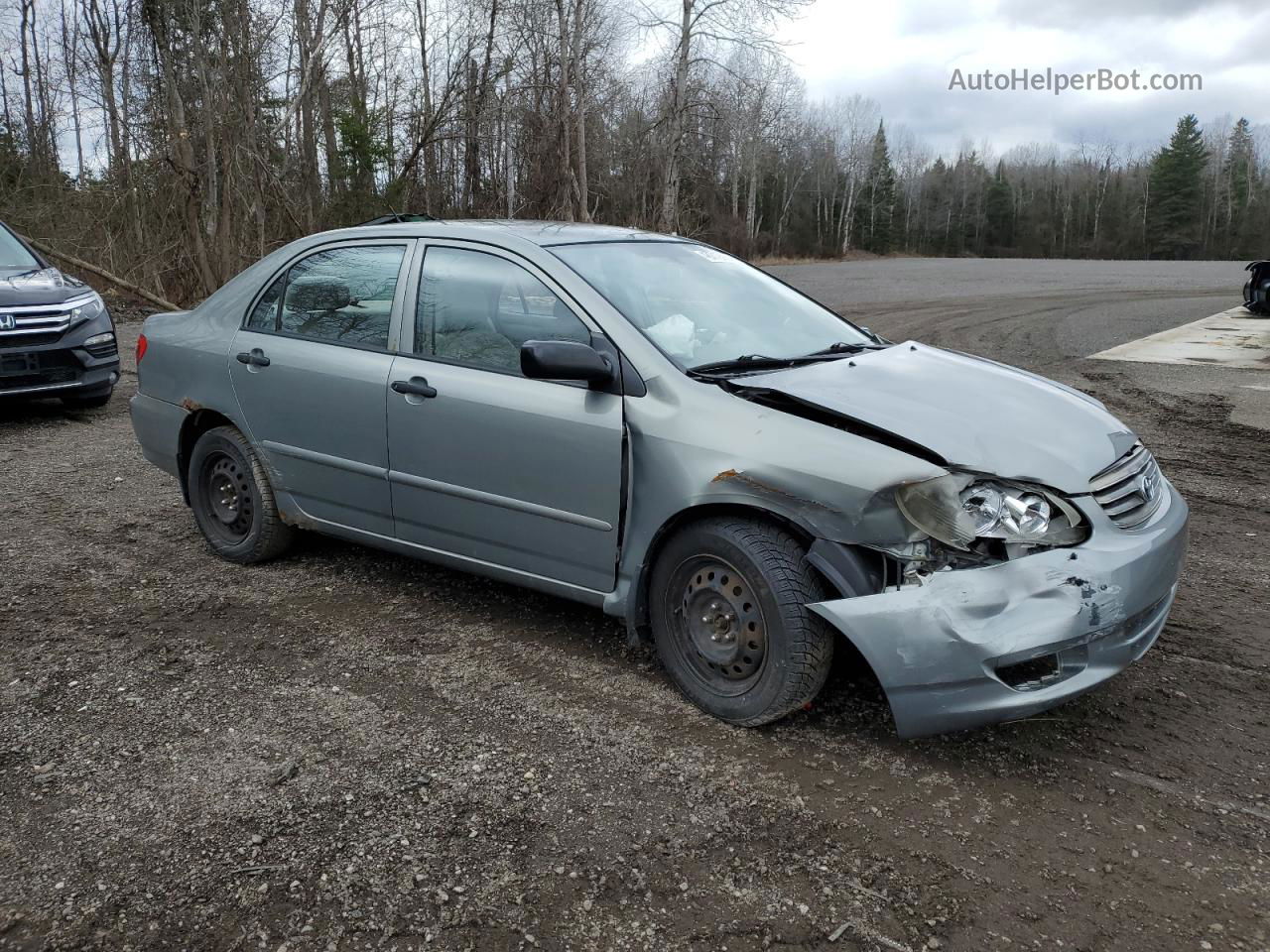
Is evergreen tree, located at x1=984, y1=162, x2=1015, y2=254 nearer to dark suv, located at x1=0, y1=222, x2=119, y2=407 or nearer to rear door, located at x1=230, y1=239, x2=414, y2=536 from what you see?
dark suv, located at x1=0, y1=222, x2=119, y2=407

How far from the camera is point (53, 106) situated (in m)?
27.5

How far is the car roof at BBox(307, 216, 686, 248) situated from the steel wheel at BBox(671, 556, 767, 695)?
147 centimetres

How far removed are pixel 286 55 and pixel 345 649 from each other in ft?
65.0

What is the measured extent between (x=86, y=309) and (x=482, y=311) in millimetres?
6279

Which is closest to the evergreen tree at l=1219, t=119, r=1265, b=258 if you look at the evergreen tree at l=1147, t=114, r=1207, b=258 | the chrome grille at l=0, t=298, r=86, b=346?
the evergreen tree at l=1147, t=114, r=1207, b=258

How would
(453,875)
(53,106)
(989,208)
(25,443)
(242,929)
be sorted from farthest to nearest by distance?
(989,208), (53,106), (25,443), (453,875), (242,929)

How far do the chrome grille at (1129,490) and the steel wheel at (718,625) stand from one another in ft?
3.65

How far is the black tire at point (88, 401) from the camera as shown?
8.69 metres

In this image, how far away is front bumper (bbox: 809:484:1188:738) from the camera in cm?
277

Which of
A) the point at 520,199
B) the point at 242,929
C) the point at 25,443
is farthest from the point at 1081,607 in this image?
the point at 520,199

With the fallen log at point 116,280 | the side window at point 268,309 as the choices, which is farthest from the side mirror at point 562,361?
the fallen log at point 116,280

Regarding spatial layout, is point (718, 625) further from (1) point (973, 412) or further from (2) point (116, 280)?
(2) point (116, 280)

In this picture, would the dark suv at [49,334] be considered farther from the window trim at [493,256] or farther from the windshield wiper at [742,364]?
the windshield wiper at [742,364]

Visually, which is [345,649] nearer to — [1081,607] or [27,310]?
[1081,607]
